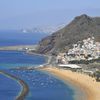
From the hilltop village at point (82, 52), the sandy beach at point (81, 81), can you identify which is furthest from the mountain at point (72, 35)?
the sandy beach at point (81, 81)

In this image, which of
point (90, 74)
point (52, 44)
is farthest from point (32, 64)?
point (52, 44)

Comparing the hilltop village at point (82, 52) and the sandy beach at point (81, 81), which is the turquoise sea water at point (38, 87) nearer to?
the sandy beach at point (81, 81)

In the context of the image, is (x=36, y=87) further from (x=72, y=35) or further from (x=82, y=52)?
(x=72, y=35)

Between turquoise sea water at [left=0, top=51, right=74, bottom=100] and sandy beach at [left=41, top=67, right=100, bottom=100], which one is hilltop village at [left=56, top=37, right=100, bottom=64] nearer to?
sandy beach at [left=41, top=67, right=100, bottom=100]

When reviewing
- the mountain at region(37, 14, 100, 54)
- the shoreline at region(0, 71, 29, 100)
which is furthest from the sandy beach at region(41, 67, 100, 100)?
the mountain at region(37, 14, 100, 54)

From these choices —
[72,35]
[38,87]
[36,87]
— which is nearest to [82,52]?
[72,35]

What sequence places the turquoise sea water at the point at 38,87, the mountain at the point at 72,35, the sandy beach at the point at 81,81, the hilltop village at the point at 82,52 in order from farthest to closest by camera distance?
the mountain at the point at 72,35 → the hilltop village at the point at 82,52 → the sandy beach at the point at 81,81 → the turquoise sea water at the point at 38,87
